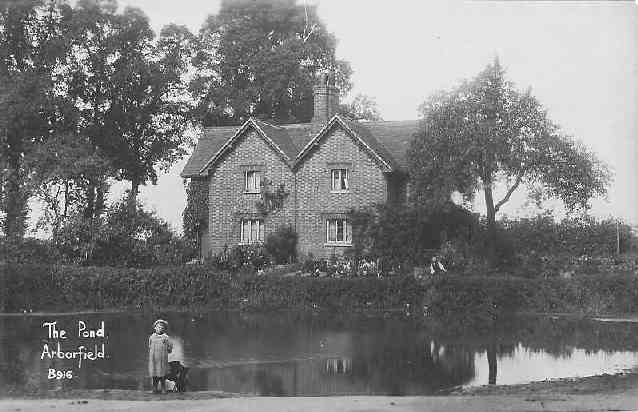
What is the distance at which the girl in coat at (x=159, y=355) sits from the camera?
16703 mm

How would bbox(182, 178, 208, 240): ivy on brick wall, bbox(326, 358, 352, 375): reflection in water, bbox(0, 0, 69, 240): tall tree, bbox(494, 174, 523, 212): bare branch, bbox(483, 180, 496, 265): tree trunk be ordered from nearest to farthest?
bbox(326, 358, 352, 375): reflection in water
bbox(494, 174, 523, 212): bare branch
bbox(0, 0, 69, 240): tall tree
bbox(483, 180, 496, 265): tree trunk
bbox(182, 178, 208, 240): ivy on brick wall

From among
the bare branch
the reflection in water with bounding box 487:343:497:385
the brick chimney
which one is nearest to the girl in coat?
the reflection in water with bounding box 487:343:497:385

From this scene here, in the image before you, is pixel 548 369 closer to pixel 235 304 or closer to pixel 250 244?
pixel 235 304

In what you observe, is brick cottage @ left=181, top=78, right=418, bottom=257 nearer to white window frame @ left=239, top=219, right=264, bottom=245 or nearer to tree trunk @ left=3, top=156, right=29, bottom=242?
white window frame @ left=239, top=219, right=264, bottom=245

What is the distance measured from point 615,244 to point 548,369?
73.8 ft

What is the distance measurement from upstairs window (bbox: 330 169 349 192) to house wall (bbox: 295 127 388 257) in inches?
8.1

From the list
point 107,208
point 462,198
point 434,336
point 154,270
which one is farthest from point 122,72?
point 434,336

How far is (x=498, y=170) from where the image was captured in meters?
35.5

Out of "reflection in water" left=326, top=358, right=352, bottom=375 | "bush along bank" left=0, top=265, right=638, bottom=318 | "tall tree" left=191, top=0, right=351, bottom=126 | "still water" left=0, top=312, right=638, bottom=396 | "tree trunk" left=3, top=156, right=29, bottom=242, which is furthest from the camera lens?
"tall tree" left=191, top=0, right=351, bottom=126

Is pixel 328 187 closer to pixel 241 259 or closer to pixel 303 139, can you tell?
pixel 303 139

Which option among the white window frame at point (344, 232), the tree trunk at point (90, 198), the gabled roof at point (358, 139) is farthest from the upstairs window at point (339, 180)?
the tree trunk at point (90, 198)

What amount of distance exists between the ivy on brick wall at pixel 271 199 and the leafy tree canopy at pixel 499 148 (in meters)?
10.7

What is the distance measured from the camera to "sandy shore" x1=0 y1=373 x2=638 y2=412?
14.8 m

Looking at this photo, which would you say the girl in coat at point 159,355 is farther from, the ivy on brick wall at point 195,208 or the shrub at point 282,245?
the ivy on brick wall at point 195,208
